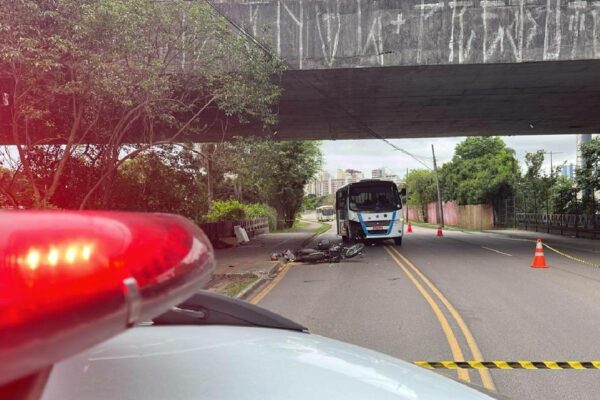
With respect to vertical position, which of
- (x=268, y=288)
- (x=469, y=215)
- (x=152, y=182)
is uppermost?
(x=152, y=182)

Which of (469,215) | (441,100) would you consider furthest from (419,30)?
(469,215)

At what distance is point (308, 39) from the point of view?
16141 millimetres

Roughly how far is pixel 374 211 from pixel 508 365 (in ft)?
63.1

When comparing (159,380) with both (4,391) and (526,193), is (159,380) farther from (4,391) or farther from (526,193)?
(526,193)

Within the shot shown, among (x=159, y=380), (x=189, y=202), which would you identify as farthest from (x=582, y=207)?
(x=159, y=380)

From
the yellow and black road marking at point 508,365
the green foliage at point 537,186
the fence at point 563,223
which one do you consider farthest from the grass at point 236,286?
the green foliage at point 537,186

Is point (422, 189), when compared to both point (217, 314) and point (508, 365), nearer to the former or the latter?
point (508, 365)

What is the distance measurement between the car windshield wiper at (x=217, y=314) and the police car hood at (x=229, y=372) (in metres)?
0.13

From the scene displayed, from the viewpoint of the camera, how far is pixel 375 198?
82.8 ft

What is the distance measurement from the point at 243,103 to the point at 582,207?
88.2 feet

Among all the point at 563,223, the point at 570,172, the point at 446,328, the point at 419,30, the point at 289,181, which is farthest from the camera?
the point at 570,172

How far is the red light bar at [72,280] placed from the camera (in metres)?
0.66

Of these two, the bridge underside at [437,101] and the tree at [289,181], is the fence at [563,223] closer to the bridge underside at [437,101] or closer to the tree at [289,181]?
the bridge underside at [437,101]

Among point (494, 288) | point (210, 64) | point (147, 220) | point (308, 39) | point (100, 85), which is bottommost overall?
point (494, 288)
